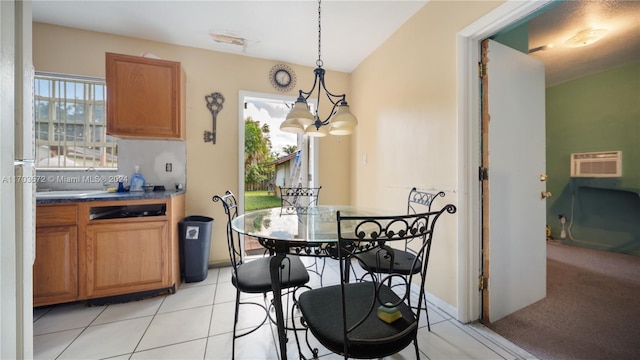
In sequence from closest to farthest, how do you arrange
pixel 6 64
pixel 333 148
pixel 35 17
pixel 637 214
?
1. pixel 6 64
2. pixel 35 17
3. pixel 637 214
4. pixel 333 148

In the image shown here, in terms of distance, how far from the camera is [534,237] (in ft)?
6.30

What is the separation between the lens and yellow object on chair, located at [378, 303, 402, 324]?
1.02 meters

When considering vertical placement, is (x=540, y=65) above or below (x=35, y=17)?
below

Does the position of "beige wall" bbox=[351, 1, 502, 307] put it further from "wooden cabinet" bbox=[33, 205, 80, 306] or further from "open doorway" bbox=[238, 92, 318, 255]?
"wooden cabinet" bbox=[33, 205, 80, 306]

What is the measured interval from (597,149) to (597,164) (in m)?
0.22

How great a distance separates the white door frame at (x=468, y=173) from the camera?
175 cm

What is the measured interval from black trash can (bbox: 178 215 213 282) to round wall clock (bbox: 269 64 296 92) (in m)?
1.92

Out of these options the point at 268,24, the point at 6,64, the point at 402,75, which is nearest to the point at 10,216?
the point at 6,64

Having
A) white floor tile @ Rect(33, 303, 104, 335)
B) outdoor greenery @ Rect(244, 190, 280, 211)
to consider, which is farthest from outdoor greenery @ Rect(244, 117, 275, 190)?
white floor tile @ Rect(33, 303, 104, 335)

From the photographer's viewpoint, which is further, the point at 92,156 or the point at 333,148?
the point at 333,148

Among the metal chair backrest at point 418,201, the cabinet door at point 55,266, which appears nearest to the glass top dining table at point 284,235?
the metal chair backrest at point 418,201

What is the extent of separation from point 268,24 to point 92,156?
234 cm

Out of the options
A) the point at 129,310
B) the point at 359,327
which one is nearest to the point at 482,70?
the point at 359,327

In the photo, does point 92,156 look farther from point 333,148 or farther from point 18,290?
point 333,148
